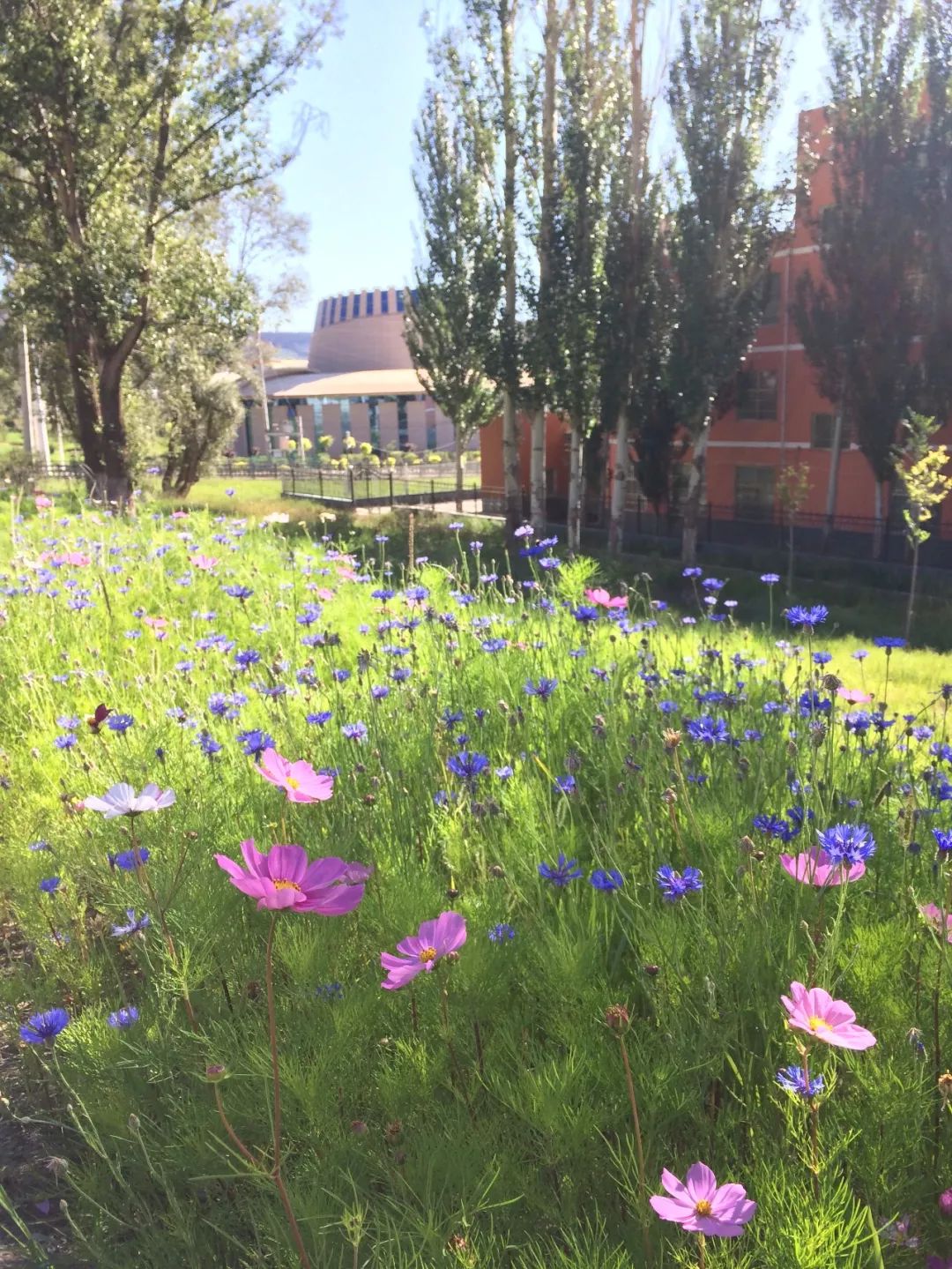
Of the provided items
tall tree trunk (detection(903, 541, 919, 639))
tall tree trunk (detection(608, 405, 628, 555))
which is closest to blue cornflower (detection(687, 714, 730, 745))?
tall tree trunk (detection(903, 541, 919, 639))

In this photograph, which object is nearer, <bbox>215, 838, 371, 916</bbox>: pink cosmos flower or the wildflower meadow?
<bbox>215, 838, 371, 916</bbox>: pink cosmos flower

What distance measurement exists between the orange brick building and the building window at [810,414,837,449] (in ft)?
0.07

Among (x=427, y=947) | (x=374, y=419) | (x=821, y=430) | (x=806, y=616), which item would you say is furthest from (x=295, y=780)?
(x=374, y=419)

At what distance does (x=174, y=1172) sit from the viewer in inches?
66.8

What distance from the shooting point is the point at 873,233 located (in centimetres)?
1952

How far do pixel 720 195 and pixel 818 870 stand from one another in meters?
19.9

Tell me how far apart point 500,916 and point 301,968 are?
0.45m

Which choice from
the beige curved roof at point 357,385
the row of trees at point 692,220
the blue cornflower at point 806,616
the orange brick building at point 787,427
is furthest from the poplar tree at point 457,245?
the beige curved roof at point 357,385

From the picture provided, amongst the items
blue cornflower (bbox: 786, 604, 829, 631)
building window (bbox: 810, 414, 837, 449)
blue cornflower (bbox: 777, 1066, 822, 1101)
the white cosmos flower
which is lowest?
blue cornflower (bbox: 777, 1066, 822, 1101)

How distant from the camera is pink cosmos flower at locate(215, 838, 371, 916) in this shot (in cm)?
128

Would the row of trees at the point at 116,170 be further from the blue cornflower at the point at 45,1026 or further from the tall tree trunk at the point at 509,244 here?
the blue cornflower at the point at 45,1026

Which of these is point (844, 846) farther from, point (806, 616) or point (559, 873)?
point (806, 616)

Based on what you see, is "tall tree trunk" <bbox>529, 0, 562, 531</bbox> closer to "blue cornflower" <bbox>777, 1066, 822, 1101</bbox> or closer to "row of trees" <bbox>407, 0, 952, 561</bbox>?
"row of trees" <bbox>407, 0, 952, 561</bbox>

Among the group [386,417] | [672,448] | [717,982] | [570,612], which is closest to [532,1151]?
[717,982]
